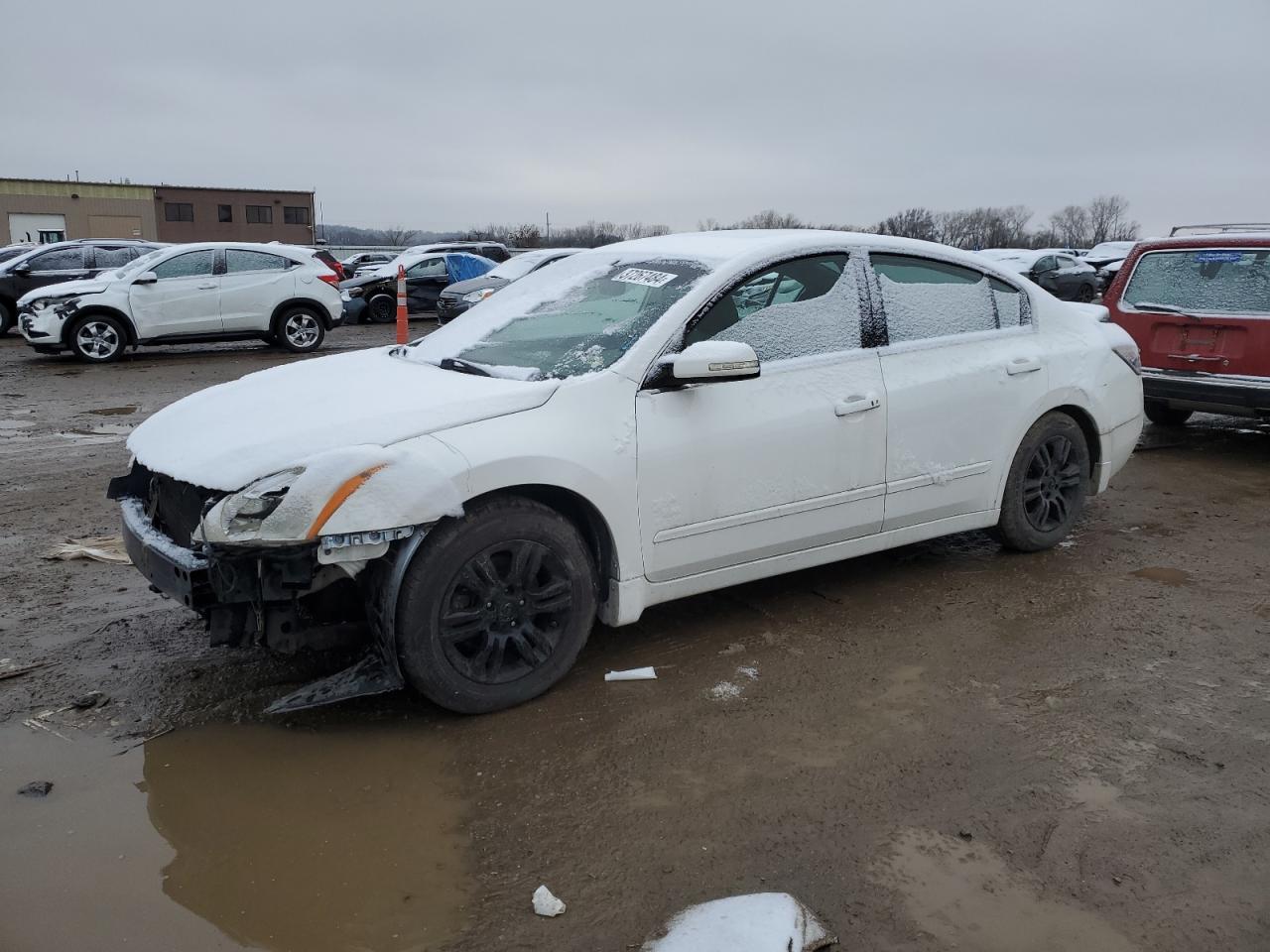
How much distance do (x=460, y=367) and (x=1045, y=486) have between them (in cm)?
304

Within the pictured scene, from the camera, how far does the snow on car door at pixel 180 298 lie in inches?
546

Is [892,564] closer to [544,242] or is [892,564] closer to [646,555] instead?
[646,555]

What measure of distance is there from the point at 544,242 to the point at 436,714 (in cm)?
4699

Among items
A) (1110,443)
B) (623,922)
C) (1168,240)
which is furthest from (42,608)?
(1168,240)

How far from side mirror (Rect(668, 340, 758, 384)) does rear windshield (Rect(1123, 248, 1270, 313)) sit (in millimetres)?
5548

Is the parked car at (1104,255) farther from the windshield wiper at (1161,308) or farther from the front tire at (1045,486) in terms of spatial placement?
the front tire at (1045,486)

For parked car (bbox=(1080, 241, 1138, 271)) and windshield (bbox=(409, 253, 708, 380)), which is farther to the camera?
parked car (bbox=(1080, 241, 1138, 271))

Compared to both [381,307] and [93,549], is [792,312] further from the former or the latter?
[381,307]

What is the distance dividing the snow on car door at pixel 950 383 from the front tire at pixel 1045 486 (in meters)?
0.17

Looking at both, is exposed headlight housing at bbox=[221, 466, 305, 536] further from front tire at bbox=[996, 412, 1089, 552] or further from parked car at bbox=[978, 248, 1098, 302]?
parked car at bbox=[978, 248, 1098, 302]

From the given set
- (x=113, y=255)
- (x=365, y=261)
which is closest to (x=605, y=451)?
(x=113, y=255)

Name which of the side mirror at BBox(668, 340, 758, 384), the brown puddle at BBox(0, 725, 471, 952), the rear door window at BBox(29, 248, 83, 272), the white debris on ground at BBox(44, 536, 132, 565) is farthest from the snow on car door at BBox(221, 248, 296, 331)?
the side mirror at BBox(668, 340, 758, 384)

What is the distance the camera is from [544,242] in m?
49.1

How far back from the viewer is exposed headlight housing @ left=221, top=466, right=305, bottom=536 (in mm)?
3236
